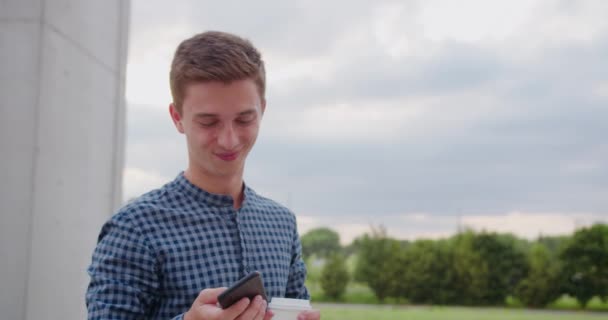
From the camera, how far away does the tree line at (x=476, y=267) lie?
10.6 metres

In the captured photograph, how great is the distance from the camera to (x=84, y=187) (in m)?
1.89

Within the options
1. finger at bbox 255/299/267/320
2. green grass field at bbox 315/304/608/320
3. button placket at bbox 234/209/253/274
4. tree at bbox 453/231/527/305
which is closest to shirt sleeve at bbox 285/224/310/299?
button placket at bbox 234/209/253/274

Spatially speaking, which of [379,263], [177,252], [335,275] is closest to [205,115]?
[177,252]

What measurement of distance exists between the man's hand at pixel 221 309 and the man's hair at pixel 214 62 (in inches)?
14.7

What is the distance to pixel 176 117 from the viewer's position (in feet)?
3.56

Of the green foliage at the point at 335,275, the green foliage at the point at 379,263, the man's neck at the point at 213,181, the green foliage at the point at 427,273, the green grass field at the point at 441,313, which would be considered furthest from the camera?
the green foliage at the point at 335,275

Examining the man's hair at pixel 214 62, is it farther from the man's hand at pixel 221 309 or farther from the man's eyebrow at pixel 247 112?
the man's hand at pixel 221 309

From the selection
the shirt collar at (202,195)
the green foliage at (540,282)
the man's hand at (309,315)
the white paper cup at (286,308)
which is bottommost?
the green foliage at (540,282)

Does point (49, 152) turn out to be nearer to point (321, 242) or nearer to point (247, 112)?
point (247, 112)

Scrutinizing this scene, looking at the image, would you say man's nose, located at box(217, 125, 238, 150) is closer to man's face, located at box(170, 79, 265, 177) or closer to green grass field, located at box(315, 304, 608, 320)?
man's face, located at box(170, 79, 265, 177)

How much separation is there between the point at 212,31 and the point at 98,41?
1022 mm

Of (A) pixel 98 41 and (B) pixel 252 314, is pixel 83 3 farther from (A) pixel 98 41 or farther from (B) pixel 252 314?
(B) pixel 252 314

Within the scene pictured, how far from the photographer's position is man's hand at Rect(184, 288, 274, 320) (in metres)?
0.78

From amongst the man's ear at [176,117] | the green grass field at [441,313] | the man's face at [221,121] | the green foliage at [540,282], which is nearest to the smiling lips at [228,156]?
the man's face at [221,121]
